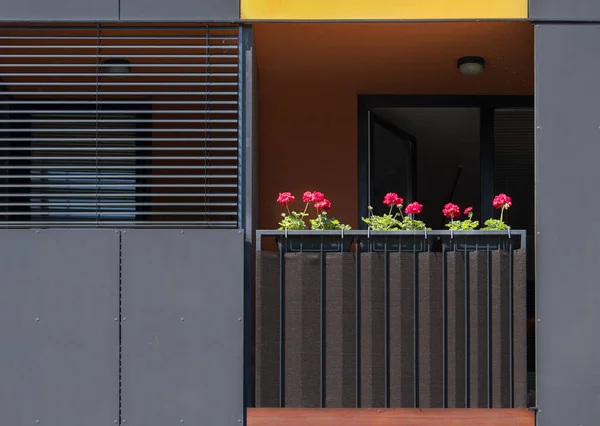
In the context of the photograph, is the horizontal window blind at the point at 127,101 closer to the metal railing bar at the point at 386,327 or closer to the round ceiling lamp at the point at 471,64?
the metal railing bar at the point at 386,327

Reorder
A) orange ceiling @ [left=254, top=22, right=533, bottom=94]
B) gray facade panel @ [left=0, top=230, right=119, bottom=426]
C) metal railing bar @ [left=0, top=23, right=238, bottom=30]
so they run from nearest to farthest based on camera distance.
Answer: gray facade panel @ [left=0, top=230, right=119, bottom=426], metal railing bar @ [left=0, top=23, right=238, bottom=30], orange ceiling @ [left=254, top=22, right=533, bottom=94]

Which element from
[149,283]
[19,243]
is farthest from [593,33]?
[19,243]

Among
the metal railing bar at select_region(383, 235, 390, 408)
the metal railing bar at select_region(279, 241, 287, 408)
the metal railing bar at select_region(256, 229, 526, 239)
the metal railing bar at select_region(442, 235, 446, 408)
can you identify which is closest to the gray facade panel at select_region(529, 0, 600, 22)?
the metal railing bar at select_region(256, 229, 526, 239)

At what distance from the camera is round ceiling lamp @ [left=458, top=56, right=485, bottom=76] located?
676cm

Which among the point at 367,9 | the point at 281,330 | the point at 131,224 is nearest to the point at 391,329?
the point at 281,330

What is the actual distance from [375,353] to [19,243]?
8.19 ft

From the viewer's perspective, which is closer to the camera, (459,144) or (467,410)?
(467,410)

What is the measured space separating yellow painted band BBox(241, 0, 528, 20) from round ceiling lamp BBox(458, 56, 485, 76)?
112cm

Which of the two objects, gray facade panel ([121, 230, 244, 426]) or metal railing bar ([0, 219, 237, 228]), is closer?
gray facade panel ([121, 230, 244, 426])

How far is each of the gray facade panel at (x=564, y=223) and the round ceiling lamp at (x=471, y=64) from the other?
1151 mm

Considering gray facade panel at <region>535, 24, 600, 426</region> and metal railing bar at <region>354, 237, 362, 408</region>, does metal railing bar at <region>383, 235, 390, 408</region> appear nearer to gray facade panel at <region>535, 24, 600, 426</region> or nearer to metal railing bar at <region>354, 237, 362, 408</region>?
metal railing bar at <region>354, 237, 362, 408</region>

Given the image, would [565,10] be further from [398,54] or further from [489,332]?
[489,332]

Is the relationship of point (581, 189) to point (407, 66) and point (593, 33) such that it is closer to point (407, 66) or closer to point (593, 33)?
point (593, 33)

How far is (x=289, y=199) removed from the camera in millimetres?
5801
